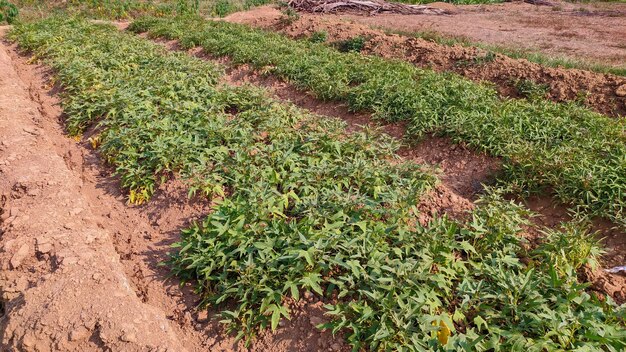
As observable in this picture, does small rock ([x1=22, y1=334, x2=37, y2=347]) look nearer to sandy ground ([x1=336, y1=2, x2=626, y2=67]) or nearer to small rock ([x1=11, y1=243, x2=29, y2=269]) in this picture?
small rock ([x1=11, y1=243, x2=29, y2=269])

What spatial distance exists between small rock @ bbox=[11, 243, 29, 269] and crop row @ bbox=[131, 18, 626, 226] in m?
3.82

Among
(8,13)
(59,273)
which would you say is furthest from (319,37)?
(8,13)

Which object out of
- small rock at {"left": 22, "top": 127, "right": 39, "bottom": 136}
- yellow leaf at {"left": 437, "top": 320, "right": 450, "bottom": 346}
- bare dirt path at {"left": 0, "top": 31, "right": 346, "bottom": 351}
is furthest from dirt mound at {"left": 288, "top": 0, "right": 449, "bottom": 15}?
yellow leaf at {"left": 437, "top": 320, "right": 450, "bottom": 346}

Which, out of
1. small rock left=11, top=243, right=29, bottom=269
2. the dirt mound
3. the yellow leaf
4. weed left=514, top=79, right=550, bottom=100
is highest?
the yellow leaf

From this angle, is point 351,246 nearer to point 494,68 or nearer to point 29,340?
point 29,340

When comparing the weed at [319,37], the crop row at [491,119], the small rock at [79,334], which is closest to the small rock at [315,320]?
the small rock at [79,334]

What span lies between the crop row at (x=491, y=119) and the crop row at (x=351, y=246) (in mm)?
527

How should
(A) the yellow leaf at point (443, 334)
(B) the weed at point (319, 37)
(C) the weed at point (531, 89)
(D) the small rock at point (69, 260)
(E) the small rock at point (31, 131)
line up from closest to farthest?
(A) the yellow leaf at point (443, 334)
(D) the small rock at point (69, 260)
(E) the small rock at point (31, 131)
(C) the weed at point (531, 89)
(B) the weed at point (319, 37)

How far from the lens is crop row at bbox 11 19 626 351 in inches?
91.9

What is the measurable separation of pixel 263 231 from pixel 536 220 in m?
2.37

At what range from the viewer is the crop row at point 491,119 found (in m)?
3.63

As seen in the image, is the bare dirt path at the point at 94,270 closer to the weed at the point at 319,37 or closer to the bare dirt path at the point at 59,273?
the bare dirt path at the point at 59,273

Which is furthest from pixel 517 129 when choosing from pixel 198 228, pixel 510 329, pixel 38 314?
pixel 38 314

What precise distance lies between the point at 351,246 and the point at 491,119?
2.83m
